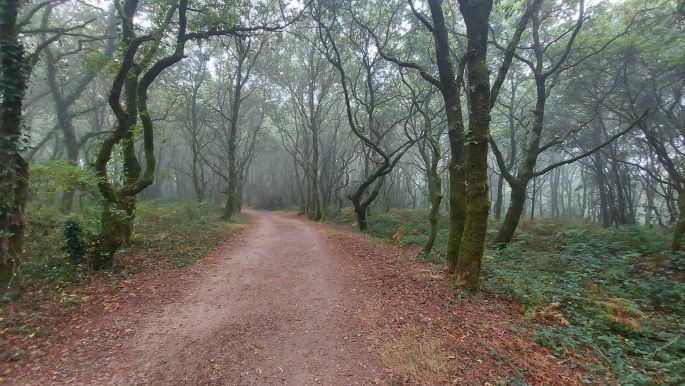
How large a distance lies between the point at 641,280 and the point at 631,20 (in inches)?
410

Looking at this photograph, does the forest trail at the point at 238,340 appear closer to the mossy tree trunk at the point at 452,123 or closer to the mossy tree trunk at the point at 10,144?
the mossy tree trunk at the point at 10,144

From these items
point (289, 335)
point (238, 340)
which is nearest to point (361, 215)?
point (289, 335)

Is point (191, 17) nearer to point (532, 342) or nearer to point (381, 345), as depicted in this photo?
point (381, 345)

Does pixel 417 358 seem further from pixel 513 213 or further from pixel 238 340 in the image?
pixel 513 213

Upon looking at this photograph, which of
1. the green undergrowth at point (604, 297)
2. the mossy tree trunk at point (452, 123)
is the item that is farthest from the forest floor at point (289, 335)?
the mossy tree trunk at point (452, 123)

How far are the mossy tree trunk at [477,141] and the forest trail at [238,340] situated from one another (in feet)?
8.54

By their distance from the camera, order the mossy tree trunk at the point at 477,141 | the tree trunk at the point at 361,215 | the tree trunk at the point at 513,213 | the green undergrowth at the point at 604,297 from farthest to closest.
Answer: the tree trunk at the point at 361,215
the tree trunk at the point at 513,213
the mossy tree trunk at the point at 477,141
the green undergrowth at the point at 604,297

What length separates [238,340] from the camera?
16.1 ft

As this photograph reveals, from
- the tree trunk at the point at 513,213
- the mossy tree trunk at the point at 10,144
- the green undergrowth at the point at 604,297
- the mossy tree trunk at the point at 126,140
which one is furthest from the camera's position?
the tree trunk at the point at 513,213

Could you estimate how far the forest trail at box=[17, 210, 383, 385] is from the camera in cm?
412

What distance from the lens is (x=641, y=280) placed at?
7508mm

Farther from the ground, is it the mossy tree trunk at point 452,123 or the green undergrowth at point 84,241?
the mossy tree trunk at point 452,123

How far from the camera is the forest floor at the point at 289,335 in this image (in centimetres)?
414

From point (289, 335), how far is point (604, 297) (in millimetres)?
5990
